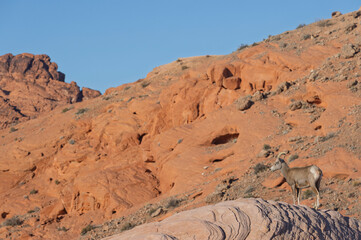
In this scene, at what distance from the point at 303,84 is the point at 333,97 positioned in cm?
388

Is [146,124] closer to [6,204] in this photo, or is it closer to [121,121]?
[121,121]

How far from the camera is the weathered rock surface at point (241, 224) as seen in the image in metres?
7.77

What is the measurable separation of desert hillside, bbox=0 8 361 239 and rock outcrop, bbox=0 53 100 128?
2238 centimetres

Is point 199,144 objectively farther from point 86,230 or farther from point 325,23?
point 325,23

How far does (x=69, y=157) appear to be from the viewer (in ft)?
127

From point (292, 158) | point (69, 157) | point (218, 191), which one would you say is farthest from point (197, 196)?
point (69, 157)

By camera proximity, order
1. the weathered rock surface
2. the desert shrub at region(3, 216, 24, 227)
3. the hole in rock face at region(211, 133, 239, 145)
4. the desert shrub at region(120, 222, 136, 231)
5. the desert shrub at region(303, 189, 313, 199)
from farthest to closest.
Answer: the desert shrub at region(3, 216, 24, 227), the hole in rock face at region(211, 133, 239, 145), the desert shrub at region(120, 222, 136, 231), the desert shrub at region(303, 189, 313, 199), the weathered rock surface

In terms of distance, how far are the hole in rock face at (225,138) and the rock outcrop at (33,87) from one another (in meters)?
42.8

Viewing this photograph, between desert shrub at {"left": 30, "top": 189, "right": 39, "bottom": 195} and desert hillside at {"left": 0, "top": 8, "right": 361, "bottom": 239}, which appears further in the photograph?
desert shrub at {"left": 30, "top": 189, "right": 39, "bottom": 195}

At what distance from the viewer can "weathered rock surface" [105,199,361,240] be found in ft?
25.5

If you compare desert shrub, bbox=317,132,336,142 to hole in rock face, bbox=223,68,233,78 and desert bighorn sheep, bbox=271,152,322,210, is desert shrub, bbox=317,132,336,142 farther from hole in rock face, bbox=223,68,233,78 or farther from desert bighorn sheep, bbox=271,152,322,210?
hole in rock face, bbox=223,68,233,78

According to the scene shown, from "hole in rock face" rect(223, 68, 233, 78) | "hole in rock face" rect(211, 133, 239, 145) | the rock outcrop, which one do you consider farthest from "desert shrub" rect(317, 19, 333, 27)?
the rock outcrop

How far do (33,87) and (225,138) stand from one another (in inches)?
2036

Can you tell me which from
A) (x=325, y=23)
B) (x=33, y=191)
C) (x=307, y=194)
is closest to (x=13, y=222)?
(x=33, y=191)
